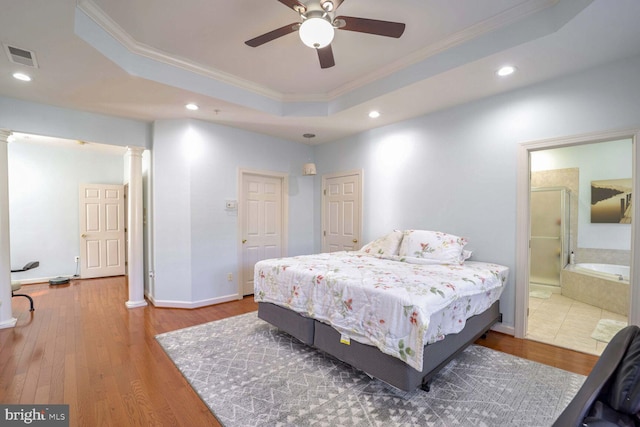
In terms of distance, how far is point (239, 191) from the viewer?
4.33 meters

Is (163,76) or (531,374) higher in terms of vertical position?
(163,76)

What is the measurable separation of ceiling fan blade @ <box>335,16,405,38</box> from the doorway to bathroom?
10.2 feet

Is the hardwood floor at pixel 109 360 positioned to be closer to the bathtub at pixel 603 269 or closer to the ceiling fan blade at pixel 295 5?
the bathtub at pixel 603 269

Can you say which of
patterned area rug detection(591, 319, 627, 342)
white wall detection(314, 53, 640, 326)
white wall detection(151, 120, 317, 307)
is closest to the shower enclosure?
patterned area rug detection(591, 319, 627, 342)

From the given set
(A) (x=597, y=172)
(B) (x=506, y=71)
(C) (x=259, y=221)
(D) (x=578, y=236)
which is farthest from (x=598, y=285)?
(C) (x=259, y=221)

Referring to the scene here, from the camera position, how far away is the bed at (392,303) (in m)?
1.81

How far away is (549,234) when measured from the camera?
4922mm

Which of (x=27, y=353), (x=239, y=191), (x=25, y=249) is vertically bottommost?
(x=27, y=353)

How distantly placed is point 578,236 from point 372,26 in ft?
17.1

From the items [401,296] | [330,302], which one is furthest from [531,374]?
[330,302]

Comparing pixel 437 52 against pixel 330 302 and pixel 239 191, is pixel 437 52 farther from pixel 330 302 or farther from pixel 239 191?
pixel 239 191

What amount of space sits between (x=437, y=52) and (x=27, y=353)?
4705mm

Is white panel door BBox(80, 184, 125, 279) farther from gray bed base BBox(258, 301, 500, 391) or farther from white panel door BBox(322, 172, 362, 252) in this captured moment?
gray bed base BBox(258, 301, 500, 391)

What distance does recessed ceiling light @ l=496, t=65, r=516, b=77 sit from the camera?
2525mm
